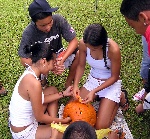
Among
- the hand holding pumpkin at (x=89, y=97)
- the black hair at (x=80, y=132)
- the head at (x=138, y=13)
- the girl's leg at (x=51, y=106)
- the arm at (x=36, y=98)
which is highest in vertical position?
the head at (x=138, y=13)

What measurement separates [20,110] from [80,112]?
2.38 ft

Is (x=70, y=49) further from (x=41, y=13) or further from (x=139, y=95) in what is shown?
(x=139, y=95)

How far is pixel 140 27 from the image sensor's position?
2.92m

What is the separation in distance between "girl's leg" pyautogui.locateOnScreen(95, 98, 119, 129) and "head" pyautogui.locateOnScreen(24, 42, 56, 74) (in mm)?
966

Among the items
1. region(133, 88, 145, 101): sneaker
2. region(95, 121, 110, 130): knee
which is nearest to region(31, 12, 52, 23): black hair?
region(95, 121, 110, 130): knee

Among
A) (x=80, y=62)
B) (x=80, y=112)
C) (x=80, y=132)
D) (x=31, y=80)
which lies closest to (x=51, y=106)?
(x=80, y=112)

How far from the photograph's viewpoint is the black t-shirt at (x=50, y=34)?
4.32m

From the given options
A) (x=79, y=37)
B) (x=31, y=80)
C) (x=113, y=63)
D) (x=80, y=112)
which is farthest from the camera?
(x=79, y=37)

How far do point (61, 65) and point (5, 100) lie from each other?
111cm

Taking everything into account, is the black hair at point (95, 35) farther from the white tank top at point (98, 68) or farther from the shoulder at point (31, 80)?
the shoulder at point (31, 80)

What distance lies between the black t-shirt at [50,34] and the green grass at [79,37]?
2.69 feet

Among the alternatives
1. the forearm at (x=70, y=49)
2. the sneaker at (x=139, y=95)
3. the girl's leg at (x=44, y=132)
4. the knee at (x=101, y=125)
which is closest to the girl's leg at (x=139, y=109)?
the sneaker at (x=139, y=95)

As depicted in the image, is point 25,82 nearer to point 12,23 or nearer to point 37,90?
point 37,90

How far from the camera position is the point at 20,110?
3.54 meters
